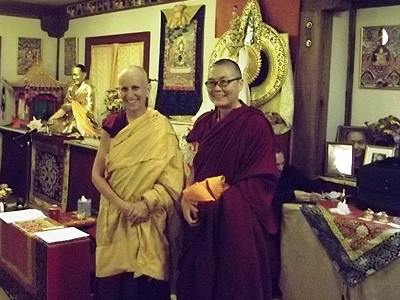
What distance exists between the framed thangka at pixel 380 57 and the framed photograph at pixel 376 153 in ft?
1.24

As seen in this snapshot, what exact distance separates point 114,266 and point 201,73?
7.31ft

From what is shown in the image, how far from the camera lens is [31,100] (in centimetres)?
606

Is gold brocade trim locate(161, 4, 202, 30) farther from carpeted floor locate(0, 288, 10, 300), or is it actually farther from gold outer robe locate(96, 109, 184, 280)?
carpeted floor locate(0, 288, 10, 300)

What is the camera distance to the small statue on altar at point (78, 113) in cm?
525

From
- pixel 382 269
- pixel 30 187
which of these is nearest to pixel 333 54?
pixel 382 269

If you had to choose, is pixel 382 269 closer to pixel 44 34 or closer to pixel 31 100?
pixel 31 100

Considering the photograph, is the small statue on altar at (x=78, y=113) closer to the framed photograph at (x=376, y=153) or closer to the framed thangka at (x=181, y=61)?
the framed thangka at (x=181, y=61)

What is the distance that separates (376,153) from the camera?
124 inches

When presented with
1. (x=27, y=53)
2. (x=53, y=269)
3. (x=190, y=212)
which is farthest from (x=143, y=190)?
(x=27, y=53)

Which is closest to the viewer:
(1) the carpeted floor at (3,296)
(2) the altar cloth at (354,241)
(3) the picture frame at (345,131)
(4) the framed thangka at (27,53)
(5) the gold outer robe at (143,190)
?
(5) the gold outer robe at (143,190)

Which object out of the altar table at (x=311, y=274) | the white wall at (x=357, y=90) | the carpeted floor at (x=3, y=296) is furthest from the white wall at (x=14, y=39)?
the altar table at (x=311, y=274)

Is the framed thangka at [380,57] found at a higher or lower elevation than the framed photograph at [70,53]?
lower

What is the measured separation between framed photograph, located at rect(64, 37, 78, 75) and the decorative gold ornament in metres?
3.05

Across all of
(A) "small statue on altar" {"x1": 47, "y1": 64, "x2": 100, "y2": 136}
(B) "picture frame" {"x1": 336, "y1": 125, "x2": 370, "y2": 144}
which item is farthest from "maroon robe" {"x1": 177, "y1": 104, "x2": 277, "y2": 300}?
(A) "small statue on altar" {"x1": 47, "y1": 64, "x2": 100, "y2": 136}
